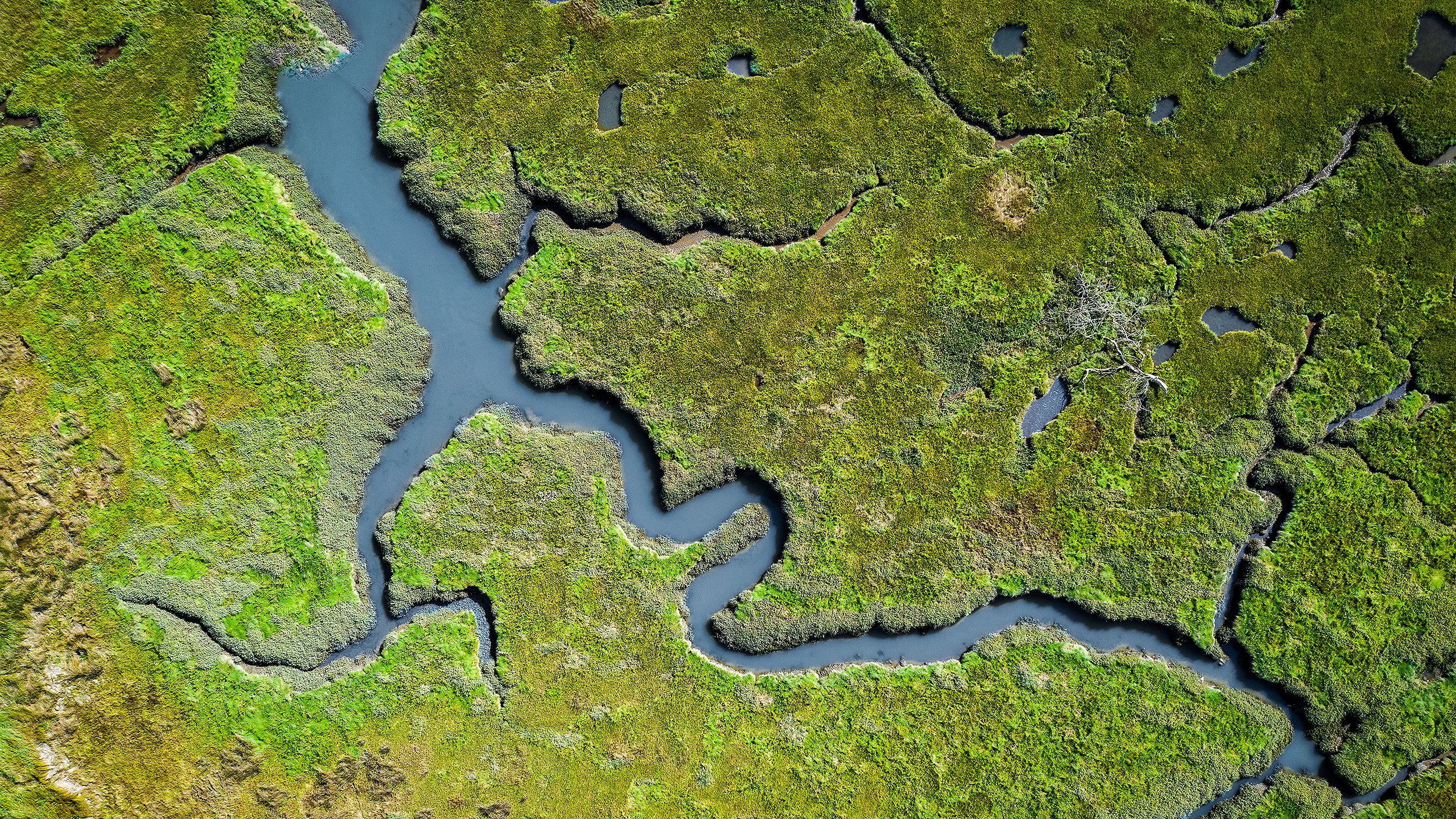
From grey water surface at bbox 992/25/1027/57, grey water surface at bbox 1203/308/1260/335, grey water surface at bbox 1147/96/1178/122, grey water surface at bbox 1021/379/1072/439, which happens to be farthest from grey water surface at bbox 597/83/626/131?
grey water surface at bbox 1203/308/1260/335

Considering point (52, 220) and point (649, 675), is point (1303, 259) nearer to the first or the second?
point (649, 675)

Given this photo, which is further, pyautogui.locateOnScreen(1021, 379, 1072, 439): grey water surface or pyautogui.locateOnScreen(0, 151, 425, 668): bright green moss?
pyautogui.locateOnScreen(1021, 379, 1072, 439): grey water surface

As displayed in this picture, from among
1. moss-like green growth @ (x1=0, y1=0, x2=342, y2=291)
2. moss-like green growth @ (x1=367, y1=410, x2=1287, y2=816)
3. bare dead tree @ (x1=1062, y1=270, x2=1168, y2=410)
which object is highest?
moss-like green growth @ (x1=0, y1=0, x2=342, y2=291)

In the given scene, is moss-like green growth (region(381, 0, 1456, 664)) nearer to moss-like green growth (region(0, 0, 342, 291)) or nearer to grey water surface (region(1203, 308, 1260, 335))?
grey water surface (region(1203, 308, 1260, 335))

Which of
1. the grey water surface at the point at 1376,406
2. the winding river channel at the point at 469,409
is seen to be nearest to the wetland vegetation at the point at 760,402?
the grey water surface at the point at 1376,406

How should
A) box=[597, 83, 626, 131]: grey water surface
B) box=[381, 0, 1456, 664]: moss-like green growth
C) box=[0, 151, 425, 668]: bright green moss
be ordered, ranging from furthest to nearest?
1. box=[597, 83, 626, 131]: grey water surface
2. box=[381, 0, 1456, 664]: moss-like green growth
3. box=[0, 151, 425, 668]: bright green moss

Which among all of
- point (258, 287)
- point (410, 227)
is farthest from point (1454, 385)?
point (258, 287)
